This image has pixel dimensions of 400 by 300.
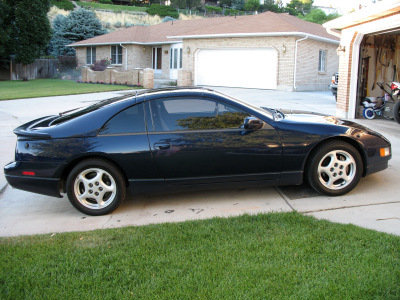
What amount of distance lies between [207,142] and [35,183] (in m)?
2.10

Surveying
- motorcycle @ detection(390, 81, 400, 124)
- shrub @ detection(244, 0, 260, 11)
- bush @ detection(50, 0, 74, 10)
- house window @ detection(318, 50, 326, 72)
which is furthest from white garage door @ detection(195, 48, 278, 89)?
shrub @ detection(244, 0, 260, 11)

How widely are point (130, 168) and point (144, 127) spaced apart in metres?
0.52

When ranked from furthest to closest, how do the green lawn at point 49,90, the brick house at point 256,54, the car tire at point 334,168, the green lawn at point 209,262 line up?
the brick house at point 256,54
the green lawn at point 49,90
the car tire at point 334,168
the green lawn at point 209,262

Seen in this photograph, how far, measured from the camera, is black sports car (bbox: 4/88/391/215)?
5059 mm

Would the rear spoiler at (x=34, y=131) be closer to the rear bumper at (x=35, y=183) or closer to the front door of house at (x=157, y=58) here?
the rear bumper at (x=35, y=183)

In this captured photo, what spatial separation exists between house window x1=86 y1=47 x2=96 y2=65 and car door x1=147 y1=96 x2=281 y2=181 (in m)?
32.7

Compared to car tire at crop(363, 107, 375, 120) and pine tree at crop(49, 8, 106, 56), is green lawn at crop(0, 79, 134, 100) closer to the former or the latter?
car tire at crop(363, 107, 375, 120)

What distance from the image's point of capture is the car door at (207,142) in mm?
5133

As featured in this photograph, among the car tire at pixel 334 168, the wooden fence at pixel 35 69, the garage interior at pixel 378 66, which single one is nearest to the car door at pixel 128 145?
the car tire at pixel 334 168

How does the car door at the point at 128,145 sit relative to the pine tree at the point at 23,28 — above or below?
below

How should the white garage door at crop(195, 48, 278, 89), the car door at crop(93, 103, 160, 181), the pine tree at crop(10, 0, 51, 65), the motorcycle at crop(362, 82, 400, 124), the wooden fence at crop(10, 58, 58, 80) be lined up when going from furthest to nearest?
the wooden fence at crop(10, 58, 58, 80) < the pine tree at crop(10, 0, 51, 65) < the white garage door at crop(195, 48, 278, 89) < the motorcycle at crop(362, 82, 400, 124) < the car door at crop(93, 103, 160, 181)

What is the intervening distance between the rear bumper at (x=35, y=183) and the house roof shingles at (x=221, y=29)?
20059mm

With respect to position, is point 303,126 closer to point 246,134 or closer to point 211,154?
point 246,134

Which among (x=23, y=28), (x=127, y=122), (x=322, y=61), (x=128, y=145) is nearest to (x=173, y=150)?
(x=128, y=145)
